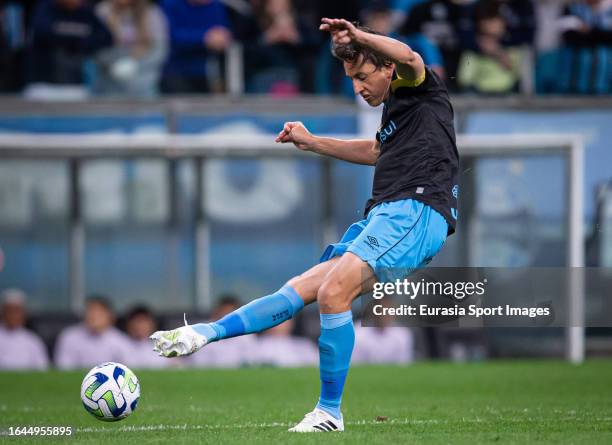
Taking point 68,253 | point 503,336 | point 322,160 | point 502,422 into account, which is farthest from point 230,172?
point 502,422

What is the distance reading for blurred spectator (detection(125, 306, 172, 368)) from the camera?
607 inches

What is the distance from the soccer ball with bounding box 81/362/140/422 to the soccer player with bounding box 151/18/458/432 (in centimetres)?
60

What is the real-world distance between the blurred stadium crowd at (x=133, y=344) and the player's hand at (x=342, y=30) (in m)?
9.57

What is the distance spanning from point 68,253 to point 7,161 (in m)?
1.48

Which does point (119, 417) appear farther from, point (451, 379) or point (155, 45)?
point (155, 45)

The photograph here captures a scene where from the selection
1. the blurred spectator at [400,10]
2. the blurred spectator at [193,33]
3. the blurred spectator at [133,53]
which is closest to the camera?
the blurred spectator at [193,33]

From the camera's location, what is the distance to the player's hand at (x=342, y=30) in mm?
6148

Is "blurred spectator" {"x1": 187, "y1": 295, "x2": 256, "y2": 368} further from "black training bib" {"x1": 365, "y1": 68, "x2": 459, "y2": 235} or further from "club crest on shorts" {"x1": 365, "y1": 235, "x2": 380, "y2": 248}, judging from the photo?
"club crest on shorts" {"x1": 365, "y1": 235, "x2": 380, "y2": 248}

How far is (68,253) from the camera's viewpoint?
54.0 ft

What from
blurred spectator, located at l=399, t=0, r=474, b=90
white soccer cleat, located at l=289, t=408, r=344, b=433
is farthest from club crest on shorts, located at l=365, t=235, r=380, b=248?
blurred spectator, located at l=399, t=0, r=474, b=90

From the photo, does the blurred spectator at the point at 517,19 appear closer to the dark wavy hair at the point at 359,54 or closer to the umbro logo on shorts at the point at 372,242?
the dark wavy hair at the point at 359,54

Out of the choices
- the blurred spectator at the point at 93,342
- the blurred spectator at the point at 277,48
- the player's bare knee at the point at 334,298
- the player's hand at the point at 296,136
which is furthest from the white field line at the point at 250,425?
the blurred spectator at the point at 277,48

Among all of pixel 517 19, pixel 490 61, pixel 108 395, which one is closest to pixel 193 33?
pixel 490 61

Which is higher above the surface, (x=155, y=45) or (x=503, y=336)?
(x=155, y=45)
